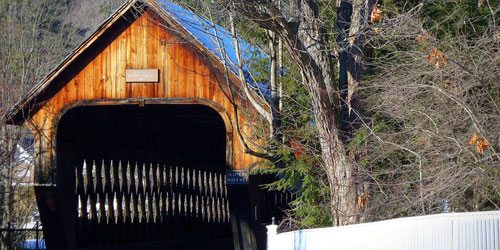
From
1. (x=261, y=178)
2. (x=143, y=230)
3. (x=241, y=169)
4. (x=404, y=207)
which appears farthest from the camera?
(x=143, y=230)

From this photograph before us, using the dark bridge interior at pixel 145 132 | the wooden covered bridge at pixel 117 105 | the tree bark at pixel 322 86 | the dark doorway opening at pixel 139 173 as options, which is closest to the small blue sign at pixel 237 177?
the wooden covered bridge at pixel 117 105

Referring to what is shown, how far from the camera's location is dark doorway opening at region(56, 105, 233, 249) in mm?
17297

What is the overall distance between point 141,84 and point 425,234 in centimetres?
1007

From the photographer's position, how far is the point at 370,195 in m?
11.0

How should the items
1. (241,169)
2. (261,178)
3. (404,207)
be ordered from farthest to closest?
(261,178) < (241,169) < (404,207)

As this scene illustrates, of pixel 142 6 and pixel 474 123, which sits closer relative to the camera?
pixel 474 123

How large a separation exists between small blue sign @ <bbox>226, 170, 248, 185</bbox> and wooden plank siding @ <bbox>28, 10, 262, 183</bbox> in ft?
0.58

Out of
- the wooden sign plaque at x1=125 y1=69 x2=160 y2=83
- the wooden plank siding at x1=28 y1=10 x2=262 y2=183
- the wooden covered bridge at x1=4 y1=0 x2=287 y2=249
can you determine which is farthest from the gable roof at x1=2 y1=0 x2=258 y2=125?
the wooden sign plaque at x1=125 y1=69 x2=160 y2=83

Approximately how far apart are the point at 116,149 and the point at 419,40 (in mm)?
11296

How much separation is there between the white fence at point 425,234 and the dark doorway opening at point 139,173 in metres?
9.44

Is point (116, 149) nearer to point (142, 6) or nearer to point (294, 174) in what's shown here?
point (142, 6)

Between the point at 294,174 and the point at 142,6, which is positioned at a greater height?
the point at 142,6

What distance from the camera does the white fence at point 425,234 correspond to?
6.11 metres

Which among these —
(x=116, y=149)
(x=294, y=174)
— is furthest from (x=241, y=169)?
(x=116, y=149)
